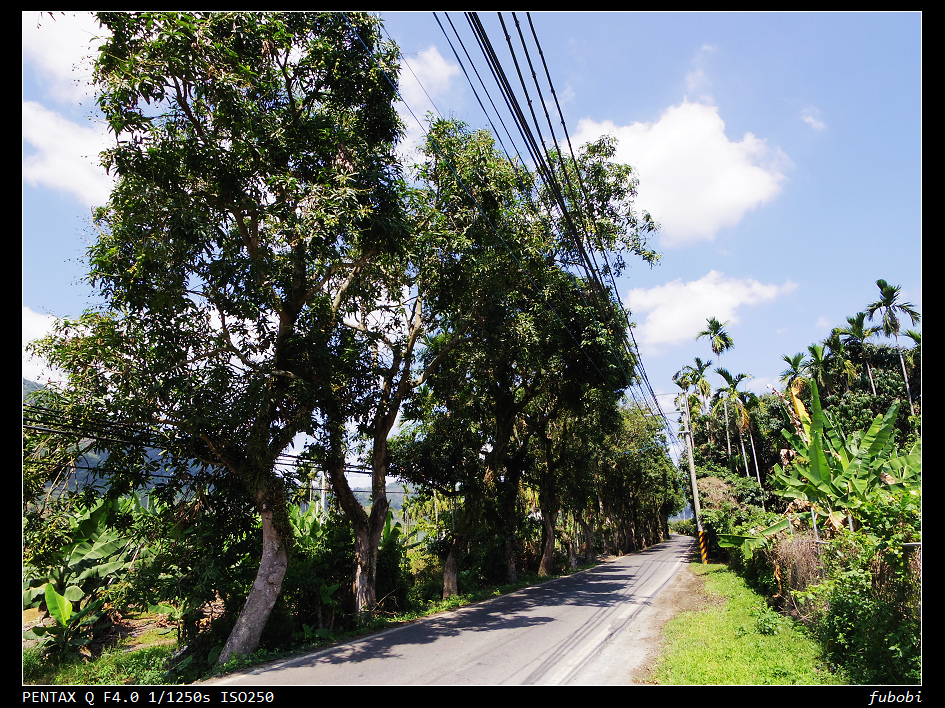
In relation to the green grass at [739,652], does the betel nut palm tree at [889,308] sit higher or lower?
higher

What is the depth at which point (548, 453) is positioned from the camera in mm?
22812

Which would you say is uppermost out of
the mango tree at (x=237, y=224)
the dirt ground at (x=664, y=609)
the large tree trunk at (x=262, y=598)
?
the mango tree at (x=237, y=224)

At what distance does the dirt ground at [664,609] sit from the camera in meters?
8.05

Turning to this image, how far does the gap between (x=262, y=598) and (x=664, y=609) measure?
409 inches

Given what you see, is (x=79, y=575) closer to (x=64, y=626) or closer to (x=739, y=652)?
(x=64, y=626)

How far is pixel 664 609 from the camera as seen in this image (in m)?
14.1

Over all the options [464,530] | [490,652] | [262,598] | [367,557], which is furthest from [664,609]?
[262,598]

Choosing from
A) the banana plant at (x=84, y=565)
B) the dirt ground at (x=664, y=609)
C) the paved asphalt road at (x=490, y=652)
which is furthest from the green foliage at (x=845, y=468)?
the banana plant at (x=84, y=565)

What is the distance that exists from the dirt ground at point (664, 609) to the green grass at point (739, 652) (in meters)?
0.19

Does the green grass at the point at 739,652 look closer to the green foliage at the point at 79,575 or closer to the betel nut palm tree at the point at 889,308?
the green foliage at the point at 79,575

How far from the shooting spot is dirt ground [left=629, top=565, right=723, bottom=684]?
8.05 metres

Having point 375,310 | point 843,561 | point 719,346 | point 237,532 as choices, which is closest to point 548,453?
point 375,310

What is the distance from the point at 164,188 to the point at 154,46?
2155mm

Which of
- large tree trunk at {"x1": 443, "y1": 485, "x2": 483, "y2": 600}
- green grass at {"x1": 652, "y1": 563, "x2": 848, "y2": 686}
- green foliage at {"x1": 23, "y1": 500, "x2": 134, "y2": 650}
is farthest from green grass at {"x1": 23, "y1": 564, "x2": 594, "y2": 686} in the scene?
green grass at {"x1": 652, "y1": 563, "x2": 848, "y2": 686}
